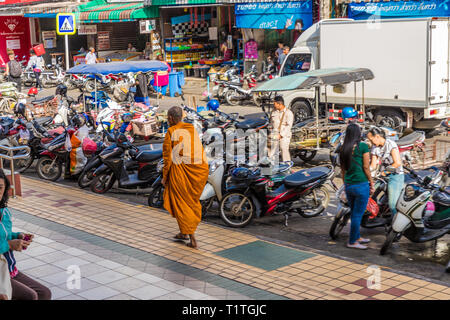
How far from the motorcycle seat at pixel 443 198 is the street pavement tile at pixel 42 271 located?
4187 mm

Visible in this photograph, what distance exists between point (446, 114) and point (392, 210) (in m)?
7.44

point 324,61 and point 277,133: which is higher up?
point 324,61

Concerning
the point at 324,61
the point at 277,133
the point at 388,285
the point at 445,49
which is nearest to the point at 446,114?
the point at 445,49

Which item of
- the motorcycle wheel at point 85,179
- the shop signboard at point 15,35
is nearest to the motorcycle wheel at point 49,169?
→ the motorcycle wheel at point 85,179

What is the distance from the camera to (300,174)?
30.3 ft

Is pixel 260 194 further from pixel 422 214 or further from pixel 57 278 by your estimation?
pixel 57 278

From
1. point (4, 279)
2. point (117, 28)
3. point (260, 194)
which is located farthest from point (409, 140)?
point (117, 28)

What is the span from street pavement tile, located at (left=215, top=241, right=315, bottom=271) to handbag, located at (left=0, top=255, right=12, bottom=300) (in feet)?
→ 10.4

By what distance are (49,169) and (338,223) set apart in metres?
6.07

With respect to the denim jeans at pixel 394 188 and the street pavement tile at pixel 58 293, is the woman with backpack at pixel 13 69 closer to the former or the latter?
the denim jeans at pixel 394 188

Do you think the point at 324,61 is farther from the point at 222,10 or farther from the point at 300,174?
the point at 222,10

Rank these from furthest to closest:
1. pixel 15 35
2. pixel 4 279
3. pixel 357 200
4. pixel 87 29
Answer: pixel 15 35
pixel 87 29
pixel 357 200
pixel 4 279

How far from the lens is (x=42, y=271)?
6.90m

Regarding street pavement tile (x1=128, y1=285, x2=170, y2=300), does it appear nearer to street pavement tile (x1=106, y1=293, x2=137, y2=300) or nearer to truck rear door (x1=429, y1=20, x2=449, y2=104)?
street pavement tile (x1=106, y1=293, x2=137, y2=300)
